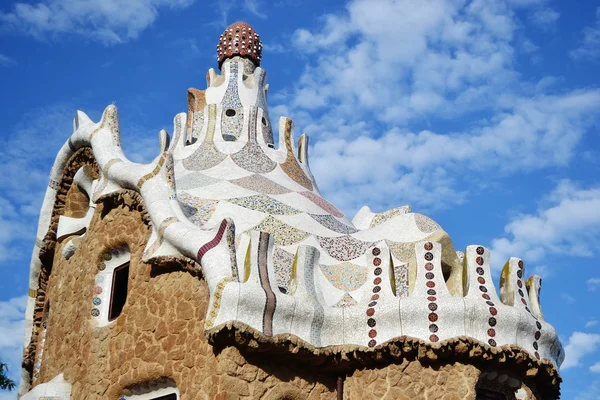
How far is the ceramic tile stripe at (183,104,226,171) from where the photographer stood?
11320 mm

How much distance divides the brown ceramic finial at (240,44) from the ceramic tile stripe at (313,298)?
4974 mm

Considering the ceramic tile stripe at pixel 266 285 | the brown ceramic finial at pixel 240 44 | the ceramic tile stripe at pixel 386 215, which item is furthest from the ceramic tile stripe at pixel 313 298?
the brown ceramic finial at pixel 240 44

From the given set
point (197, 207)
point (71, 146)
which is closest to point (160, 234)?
point (197, 207)

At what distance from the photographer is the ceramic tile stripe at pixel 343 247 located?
9812 millimetres

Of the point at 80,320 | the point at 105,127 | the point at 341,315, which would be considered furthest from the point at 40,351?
the point at 341,315

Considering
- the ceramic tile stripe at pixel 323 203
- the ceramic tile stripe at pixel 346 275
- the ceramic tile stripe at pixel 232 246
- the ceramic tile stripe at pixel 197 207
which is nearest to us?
the ceramic tile stripe at pixel 232 246

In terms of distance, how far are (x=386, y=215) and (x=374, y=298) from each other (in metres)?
2.88

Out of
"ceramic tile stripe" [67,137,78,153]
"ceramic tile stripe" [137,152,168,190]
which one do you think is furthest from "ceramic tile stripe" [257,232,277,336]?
"ceramic tile stripe" [67,137,78,153]

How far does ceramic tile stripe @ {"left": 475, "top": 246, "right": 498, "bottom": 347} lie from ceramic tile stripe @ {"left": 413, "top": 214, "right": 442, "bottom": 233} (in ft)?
2.80

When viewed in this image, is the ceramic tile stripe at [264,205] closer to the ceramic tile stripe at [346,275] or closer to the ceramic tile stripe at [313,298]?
the ceramic tile stripe at [346,275]

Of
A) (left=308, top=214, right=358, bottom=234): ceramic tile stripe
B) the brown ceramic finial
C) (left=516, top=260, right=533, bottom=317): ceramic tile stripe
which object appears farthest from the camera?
the brown ceramic finial

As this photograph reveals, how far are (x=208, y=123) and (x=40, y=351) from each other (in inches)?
140

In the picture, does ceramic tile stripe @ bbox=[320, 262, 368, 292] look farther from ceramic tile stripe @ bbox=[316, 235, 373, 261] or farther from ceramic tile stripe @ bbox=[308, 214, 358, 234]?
ceramic tile stripe @ bbox=[308, 214, 358, 234]

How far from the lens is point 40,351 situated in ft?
37.9
